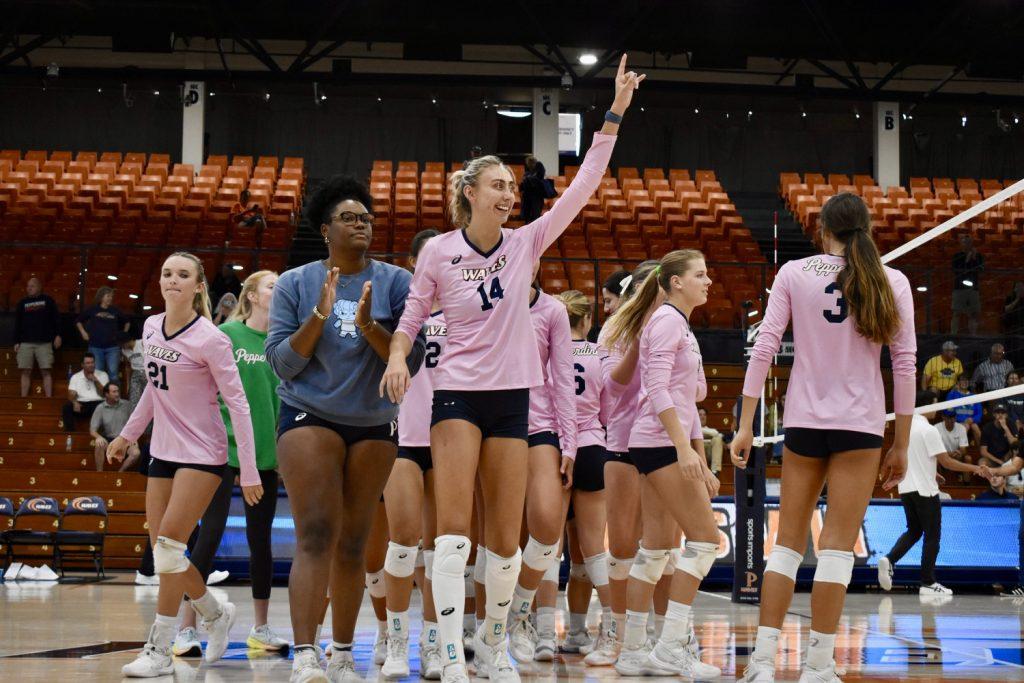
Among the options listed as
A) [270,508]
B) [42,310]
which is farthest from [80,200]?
[270,508]

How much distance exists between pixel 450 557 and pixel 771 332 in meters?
1.56

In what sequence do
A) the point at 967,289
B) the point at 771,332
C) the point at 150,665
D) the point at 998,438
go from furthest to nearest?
the point at 967,289 < the point at 998,438 < the point at 150,665 < the point at 771,332

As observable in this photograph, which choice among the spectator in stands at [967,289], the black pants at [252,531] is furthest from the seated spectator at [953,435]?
the black pants at [252,531]

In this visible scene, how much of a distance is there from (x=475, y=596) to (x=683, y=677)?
118cm

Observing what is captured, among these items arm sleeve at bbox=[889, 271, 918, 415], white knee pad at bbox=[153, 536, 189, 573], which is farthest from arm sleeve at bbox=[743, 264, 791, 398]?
white knee pad at bbox=[153, 536, 189, 573]

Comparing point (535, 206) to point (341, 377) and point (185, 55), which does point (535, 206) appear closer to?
point (341, 377)

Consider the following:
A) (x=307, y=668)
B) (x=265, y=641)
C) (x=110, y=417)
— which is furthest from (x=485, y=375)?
(x=110, y=417)

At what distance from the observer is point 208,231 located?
1864 cm

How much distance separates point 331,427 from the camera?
4.13m

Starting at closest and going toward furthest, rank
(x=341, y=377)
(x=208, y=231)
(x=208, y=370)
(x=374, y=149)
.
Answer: (x=341, y=377), (x=208, y=370), (x=208, y=231), (x=374, y=149)

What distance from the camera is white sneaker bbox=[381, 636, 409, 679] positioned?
4.71 metres

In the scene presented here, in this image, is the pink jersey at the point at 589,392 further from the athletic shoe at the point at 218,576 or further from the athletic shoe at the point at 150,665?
the athletic shoe at the point at 218,576

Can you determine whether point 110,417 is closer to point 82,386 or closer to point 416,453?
point 82,386

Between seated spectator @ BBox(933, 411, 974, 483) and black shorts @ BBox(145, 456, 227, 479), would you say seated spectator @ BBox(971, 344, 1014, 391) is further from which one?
black shorts @ BBox(145, 456, 227, 479)
